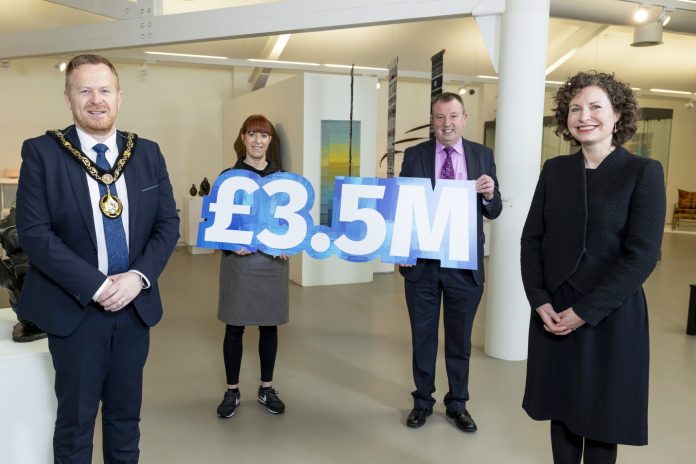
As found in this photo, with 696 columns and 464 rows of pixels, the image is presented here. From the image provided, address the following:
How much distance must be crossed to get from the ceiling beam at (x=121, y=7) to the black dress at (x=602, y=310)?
489cm

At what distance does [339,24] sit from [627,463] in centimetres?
374

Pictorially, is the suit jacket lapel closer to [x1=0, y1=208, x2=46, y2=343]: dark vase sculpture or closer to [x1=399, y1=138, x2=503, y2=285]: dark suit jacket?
[x1=0, y1=208, x2=46, y2=343]: dark vase sculpture

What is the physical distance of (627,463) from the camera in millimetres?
2758

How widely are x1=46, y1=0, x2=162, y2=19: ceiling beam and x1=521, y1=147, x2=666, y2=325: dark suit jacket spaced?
4.85m

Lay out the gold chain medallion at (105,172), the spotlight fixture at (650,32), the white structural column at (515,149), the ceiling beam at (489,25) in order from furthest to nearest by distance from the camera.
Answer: the spotlight fixture at (650,32) → the ceiling beam at (489,25) → the white structural column at (515,149) → the gold chain medallion at (105,172)

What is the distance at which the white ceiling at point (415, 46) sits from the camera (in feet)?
27.8

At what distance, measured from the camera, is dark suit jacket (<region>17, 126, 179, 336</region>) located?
1844mm

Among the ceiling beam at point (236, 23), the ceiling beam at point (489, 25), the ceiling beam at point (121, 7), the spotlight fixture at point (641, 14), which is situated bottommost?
the ceiling beam at point (489, 25)

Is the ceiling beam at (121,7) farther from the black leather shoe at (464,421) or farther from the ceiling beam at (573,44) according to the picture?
the ceiling beam at (573,44)

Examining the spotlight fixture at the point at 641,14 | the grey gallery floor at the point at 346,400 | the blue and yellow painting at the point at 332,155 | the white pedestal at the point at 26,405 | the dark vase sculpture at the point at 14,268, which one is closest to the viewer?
the white pedestal at the point at 26,405

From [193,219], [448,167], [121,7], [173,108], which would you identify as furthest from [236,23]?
[173,108]

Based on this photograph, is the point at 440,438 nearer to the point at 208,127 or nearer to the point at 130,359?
the point at 130,359

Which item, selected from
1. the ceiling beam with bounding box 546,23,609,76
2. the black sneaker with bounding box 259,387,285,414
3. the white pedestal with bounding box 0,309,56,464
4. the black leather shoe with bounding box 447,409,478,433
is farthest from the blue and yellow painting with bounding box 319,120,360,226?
the white pedestal with bounding box 0,309,56,464

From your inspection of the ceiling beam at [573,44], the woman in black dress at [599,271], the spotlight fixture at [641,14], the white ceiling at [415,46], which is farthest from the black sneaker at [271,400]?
the ceiling beam at [573,44]
